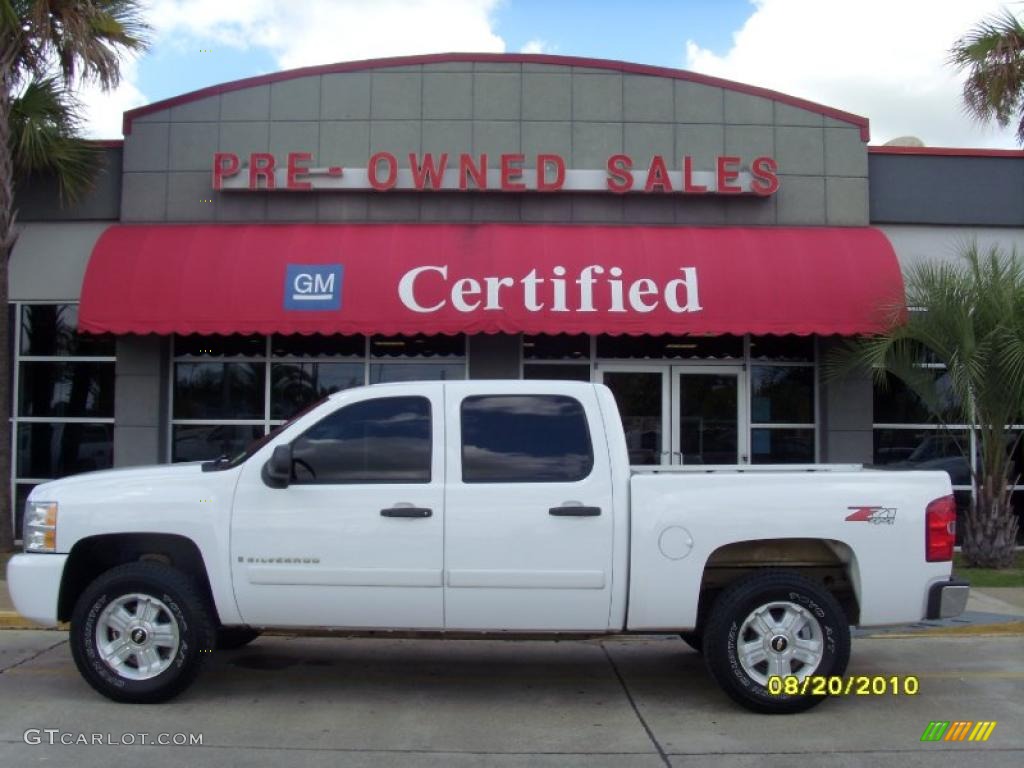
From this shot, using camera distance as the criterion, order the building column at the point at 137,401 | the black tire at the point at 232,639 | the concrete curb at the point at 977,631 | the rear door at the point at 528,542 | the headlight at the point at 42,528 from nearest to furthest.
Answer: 1. the rear door at the point at 528,542
2. the headlight at the point at 42,528
3. the black tire at the point at 232,639
4. the concrete curb at the point at 977,631
5. the building column at the point at 137,401

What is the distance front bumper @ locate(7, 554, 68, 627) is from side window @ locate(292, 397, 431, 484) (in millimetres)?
1613

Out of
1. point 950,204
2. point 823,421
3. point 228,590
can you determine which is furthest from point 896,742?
point 950,204

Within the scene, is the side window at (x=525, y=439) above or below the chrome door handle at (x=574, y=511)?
above

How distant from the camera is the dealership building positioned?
13.2 meters

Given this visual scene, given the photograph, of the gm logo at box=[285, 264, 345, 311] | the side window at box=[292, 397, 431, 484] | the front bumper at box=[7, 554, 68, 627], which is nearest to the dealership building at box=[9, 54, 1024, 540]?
the gm logo at box=[285, 264, 345, 311]

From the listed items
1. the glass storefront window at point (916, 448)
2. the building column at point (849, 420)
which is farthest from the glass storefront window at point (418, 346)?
the glass storefront window at point (916, 448)

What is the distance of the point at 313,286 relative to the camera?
40.2 feet

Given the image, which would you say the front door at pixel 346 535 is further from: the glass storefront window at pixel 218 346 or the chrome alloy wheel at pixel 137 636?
the glass storefront window at pixel 218 346

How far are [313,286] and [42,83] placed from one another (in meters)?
4.44

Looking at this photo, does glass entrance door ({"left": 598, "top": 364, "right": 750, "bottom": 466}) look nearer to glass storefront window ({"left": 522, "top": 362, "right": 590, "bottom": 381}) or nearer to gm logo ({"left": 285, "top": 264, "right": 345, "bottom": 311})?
glass storefront window ({"left": 522, "top": 362, "right": 590, "bottom": 381})

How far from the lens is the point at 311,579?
20.0 feet

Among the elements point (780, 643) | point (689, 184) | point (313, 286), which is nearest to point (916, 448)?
point (689, 184)

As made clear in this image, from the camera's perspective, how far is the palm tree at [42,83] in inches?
471

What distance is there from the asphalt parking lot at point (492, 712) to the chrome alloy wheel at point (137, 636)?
263 millimetres
